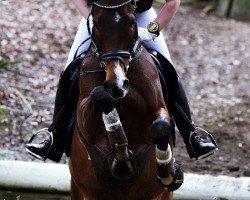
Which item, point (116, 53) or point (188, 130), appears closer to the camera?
point (116, 53)

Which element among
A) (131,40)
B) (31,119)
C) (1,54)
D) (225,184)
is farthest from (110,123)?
(1,54)

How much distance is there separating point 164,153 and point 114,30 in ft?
2.56

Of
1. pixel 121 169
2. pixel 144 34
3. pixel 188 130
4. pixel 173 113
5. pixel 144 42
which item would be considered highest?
pixel 144 34

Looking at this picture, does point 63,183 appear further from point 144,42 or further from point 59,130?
point 144,42

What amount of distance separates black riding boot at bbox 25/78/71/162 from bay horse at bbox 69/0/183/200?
388 millimetres

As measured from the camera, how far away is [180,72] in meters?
13.6

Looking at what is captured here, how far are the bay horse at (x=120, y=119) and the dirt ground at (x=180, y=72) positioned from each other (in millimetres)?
3650

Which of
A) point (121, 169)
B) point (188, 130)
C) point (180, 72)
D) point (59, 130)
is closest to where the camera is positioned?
point (121, 169)

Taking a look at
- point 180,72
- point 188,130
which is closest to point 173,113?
point 188,130

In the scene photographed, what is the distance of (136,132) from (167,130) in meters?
0.38

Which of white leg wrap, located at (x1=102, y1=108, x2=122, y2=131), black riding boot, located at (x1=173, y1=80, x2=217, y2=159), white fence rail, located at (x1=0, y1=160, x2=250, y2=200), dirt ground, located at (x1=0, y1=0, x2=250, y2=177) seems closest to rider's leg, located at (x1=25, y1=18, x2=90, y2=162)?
black riding boot, located at (x1=173, y1=80, x2=217, y2=159)

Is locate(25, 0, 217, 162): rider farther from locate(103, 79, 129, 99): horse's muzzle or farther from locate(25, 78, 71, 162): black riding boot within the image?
locate(103, 79, 129, 99): horse's muzzle

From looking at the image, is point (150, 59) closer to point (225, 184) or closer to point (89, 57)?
point (89, 57)

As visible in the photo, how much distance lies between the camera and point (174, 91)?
5035 mm
